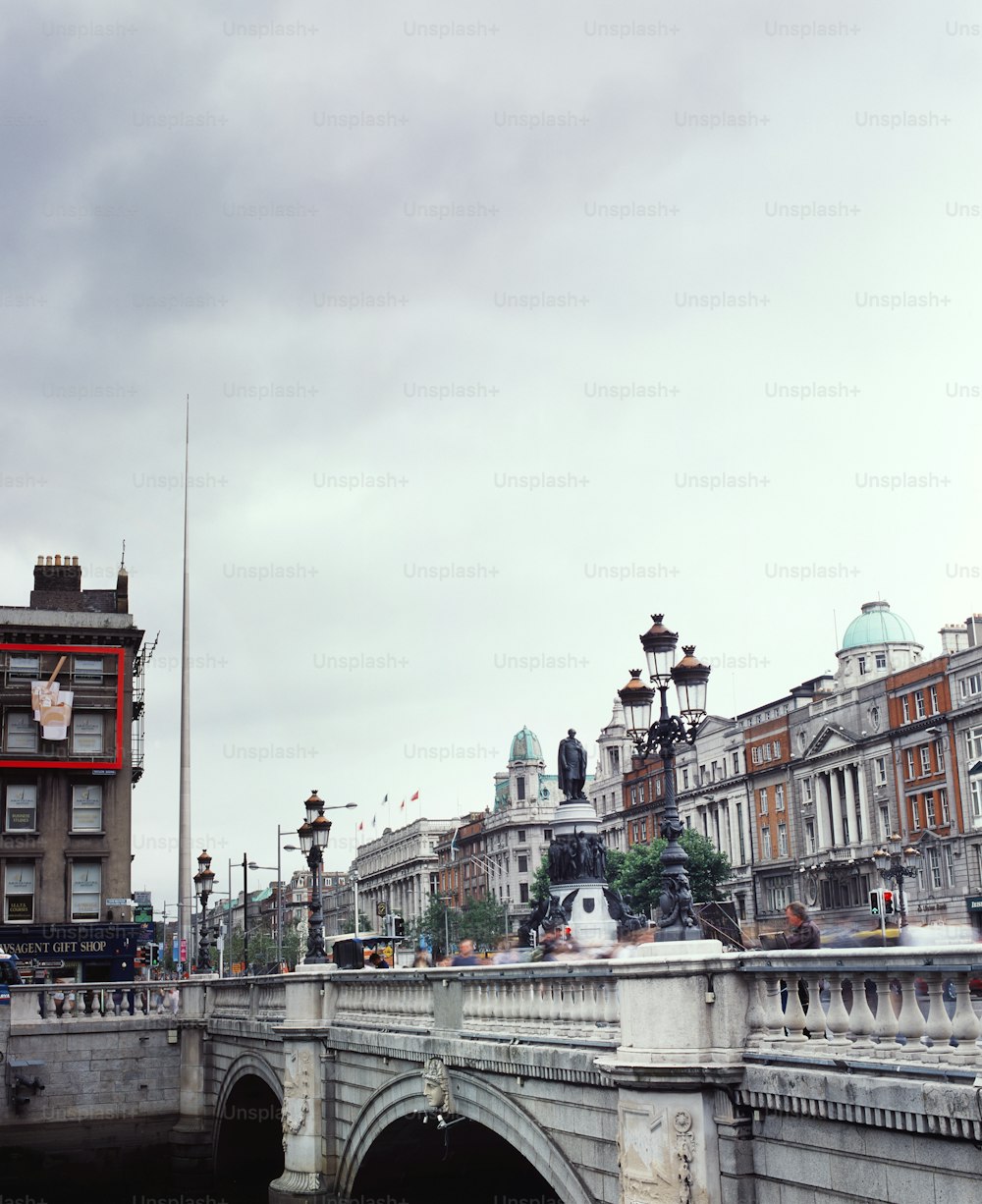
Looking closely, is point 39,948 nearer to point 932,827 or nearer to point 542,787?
point 932,827

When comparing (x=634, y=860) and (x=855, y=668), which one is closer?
(x=634, y=860)

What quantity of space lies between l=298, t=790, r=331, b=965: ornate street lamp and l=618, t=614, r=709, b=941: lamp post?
10.3 meters

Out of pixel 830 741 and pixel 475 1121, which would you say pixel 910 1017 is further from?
pixel 830 741

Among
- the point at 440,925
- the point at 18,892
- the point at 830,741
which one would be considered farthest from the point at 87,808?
the point at 440,925

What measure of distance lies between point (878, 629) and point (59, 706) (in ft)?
199

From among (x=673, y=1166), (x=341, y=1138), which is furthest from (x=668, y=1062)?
(x=341, y=1138)

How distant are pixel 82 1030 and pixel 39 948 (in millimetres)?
13775

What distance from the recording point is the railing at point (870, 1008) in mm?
8523

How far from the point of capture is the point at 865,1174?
9180 millimetres

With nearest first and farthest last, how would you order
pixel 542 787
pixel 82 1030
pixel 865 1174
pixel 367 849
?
pixel 865 1174 < pixel 82 1030 < pixel 542 787 < pixel 367 849

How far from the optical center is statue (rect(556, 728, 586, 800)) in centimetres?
3712

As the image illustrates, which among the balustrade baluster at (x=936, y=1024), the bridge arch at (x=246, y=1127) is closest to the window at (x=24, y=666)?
the bridge arch at (x=246, y=1127)

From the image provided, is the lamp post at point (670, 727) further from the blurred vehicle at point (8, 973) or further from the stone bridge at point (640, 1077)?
the blurred vehicle at point (8, 973)

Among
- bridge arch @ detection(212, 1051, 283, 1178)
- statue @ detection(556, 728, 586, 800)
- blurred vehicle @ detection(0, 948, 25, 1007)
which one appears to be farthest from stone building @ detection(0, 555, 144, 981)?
statue @ detection(556, 728, 586, 800)
